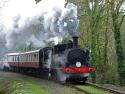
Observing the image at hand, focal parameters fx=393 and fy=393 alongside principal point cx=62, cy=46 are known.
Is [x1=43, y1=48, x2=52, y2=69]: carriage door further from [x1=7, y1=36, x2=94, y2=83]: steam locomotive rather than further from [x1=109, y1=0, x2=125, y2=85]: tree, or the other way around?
[x1=109, y1=0, x2=125, y2=85]: tree

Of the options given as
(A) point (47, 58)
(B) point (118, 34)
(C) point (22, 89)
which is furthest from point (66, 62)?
(B) point (118, 34)

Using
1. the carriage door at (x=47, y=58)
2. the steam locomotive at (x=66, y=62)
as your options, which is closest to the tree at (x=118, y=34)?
the steam locomotive at (x=66, y=62)

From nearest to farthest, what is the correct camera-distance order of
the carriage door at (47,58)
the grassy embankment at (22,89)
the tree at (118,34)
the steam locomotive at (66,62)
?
the grassy embankment at (22,89) < the steam locomotive at (66,62) < the carriage door at (47,58) < the tree at (118,34)

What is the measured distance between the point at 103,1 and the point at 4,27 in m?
10.6

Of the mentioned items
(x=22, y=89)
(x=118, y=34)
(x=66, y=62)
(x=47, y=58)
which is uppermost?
(x=118, y=34)

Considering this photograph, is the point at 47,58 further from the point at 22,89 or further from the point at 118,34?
the point at 22,89

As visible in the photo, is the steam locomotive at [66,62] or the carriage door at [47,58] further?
the carriage door at [47,58]

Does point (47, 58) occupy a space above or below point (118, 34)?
below

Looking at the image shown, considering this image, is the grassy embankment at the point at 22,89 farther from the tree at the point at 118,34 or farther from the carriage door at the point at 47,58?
the tree at the point at 118,34

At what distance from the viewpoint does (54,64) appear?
91.5 feet

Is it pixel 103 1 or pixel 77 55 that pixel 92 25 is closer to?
pixel 103 1

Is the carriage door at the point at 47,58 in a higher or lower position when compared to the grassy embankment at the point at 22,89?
higher

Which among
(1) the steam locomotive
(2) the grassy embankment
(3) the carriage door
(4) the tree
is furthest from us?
(4) the tree

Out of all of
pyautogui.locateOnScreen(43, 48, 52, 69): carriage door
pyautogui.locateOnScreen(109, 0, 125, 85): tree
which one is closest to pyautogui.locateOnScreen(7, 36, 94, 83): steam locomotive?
pyautogui.locateOnScreen(43, 48, 52, 69): carriage door
